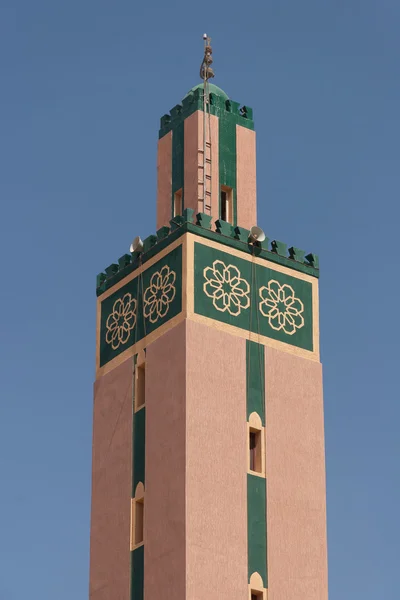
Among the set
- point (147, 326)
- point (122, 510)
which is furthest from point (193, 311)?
point (122, 510)

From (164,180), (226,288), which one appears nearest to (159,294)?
(226,288)

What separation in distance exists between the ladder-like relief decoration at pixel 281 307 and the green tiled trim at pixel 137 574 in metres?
6.51

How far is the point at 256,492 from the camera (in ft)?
145

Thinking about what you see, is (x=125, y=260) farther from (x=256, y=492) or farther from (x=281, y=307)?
(x=256, y=492)

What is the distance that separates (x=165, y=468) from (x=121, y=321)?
5193 mm

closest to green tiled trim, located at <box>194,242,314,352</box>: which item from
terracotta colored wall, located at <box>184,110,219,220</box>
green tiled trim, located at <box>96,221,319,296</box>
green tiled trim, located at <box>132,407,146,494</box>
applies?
green tiled trim, located at <box>96,221,319,296</box>

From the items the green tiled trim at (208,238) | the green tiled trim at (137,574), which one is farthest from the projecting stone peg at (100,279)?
the green tiled trim at (137,574)

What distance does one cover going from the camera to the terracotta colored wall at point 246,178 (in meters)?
48.9

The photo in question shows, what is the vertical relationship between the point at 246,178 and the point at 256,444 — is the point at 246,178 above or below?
above

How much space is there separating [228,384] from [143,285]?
12.7ft

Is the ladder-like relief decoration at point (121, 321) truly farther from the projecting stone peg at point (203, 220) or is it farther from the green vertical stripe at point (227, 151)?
the green vertical stripe at point (227, 151)

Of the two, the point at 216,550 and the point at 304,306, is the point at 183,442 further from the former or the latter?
the point at 304,306

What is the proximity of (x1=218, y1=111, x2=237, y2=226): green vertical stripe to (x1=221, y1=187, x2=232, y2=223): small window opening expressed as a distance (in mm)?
108

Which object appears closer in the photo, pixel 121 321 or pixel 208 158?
pixel 121 321
